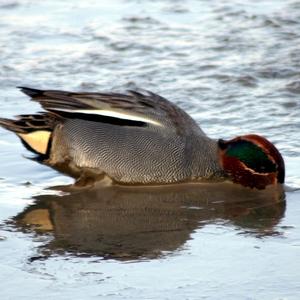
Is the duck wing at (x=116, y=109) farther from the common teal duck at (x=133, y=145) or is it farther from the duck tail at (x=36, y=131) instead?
the duck tail at (x=36, y=131)

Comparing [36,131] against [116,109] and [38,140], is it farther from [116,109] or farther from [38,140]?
[116,109]

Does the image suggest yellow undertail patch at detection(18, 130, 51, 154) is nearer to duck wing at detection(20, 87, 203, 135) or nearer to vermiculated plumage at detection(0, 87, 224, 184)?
vermiculated plumage at detection(0, 87, 224, 184)

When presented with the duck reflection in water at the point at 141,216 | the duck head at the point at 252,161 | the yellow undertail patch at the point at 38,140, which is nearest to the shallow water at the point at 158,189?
the duck reflection in water at the point at 141,216

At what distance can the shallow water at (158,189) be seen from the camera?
571 centimetres

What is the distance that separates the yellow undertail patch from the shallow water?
21 centimetres

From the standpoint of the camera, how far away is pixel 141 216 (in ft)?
23.0

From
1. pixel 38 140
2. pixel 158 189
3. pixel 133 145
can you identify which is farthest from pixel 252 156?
pixel 38 140

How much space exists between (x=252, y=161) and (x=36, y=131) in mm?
1497

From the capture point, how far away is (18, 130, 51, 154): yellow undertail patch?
309 inches

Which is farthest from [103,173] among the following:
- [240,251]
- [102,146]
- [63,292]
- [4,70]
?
[4,70]

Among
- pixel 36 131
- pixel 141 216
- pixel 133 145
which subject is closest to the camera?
pixel 141 216

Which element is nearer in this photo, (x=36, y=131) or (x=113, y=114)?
(x=113, y=114)

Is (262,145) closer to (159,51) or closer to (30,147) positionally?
(30,147)

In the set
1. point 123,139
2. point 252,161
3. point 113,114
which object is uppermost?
point 113,114
